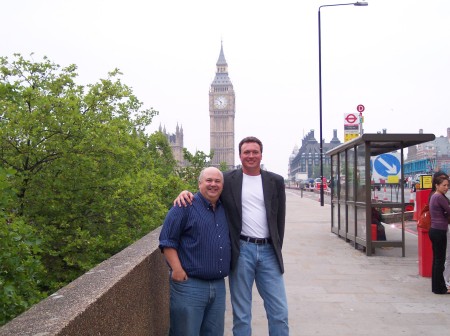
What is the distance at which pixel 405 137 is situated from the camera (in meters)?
10.6

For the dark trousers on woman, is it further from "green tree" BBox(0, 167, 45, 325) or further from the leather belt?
"green tree" BBox(0, 167, 45, 325)

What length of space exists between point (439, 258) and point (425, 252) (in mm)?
1185

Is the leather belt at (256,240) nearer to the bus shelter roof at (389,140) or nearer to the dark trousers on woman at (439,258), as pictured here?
the dark trousers on woman at (439,258)

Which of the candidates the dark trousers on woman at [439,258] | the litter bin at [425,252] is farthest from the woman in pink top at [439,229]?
the litter bin at [425,252]

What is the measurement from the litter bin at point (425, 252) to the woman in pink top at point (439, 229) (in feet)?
3.34

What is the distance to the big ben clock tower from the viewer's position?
16762 centimetres

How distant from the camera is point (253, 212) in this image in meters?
4.27

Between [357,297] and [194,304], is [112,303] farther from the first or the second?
[357,297]

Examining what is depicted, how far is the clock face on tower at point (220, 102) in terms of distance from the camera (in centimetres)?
17425

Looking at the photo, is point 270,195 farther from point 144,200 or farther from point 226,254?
point 144,200

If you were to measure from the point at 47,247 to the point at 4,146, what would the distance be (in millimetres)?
1656

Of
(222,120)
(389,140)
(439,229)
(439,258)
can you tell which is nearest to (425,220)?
(439,229)

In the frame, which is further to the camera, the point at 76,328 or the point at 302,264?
the point at 302,264

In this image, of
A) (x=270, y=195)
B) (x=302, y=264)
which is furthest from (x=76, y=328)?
(x=302, y=264)
